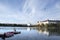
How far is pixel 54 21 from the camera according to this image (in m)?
105

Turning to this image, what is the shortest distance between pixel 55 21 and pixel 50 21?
3.99 m

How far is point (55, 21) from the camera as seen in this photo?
10531 centimetres

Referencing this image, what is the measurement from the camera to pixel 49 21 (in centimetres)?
10425

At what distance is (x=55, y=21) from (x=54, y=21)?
0.73m

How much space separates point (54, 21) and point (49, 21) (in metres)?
3.98

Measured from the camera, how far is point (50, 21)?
104m

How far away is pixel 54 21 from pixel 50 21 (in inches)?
131

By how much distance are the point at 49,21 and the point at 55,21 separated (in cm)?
467
